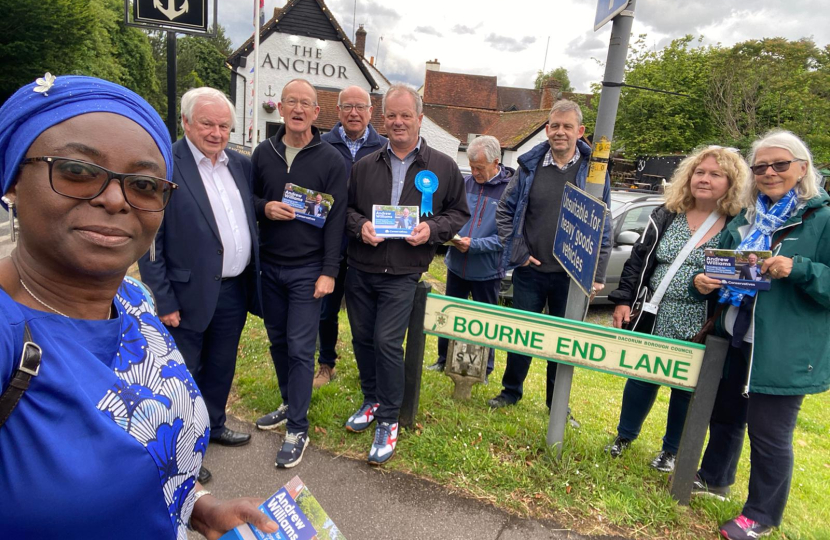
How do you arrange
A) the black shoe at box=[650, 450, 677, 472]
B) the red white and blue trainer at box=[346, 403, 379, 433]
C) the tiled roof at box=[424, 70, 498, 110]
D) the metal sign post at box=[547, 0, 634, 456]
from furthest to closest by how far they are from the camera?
the tiled roof at box=[424, 70, 498, 110], the red white and blue trainer at box=[346, 403, 379, 433], the black shoe at box=[650, 450, 677, 472], the metal sign post at box=[547, 0, 634, 456]

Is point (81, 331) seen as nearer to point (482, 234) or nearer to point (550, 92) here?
point (482, 234)

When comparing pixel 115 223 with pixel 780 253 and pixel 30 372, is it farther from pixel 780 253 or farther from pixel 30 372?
pixel 780 253

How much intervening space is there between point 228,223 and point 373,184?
0.97 meters

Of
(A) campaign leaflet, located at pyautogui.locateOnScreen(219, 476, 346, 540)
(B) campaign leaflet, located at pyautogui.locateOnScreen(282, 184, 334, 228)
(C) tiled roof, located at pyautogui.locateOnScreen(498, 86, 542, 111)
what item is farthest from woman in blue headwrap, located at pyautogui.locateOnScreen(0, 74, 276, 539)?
(C) tiled roof, located at pyautogui.locateOnScreen(498, 86, 542, 111)

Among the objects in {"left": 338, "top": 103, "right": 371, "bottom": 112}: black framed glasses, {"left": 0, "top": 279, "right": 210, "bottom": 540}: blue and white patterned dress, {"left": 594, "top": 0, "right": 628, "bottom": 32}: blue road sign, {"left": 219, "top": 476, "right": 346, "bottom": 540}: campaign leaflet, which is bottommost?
{"left": 219, "top": 476, "right": 346, "bottom": 540}: campaign leaflet

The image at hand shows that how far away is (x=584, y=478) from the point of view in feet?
10.1

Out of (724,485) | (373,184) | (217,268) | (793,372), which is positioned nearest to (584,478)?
(724,485)

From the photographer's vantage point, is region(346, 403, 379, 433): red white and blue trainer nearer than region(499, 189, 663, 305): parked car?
Yes

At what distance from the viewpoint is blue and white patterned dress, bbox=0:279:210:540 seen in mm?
830

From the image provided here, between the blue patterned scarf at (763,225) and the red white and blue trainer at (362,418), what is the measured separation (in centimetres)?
236

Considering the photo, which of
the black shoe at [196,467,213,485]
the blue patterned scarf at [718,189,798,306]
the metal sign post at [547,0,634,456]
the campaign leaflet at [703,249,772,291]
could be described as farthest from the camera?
the black shoe at [196,467,213,485]

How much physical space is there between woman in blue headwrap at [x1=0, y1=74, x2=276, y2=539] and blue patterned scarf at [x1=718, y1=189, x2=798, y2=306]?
2707mm

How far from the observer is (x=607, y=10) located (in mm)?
2818

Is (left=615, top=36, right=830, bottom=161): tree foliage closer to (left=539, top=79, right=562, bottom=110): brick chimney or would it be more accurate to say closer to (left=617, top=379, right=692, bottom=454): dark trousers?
(left=539, top=79, right=562, bottom=110): brick chimney
